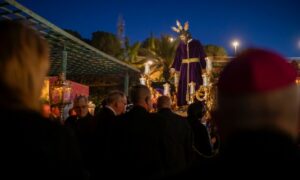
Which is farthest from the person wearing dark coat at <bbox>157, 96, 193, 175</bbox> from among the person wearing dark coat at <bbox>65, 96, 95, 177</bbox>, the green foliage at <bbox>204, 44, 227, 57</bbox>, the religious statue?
the green foliage at <bbox>204, 44, 227, 57</bbox>

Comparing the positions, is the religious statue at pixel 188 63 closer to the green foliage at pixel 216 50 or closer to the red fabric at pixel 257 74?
the red fabric at pixel 257 74

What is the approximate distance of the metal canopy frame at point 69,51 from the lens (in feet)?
35.1

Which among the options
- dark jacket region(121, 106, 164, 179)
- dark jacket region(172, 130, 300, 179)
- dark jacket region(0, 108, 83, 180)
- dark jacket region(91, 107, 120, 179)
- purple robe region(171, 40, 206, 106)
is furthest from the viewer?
purple robe region(171, 40, 206, 106)

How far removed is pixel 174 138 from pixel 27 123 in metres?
3.42

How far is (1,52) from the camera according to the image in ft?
5.58

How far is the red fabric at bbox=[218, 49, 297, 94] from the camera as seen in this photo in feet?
4.18

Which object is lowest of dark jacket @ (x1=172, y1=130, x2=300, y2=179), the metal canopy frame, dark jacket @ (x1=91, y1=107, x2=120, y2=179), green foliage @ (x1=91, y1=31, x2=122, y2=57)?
dark jacket @ (x1=91, y1=107, x2=120, y2=179)

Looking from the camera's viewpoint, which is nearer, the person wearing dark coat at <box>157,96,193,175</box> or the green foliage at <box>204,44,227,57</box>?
the person wearing dark coat at <box>157,96,193,175</box>

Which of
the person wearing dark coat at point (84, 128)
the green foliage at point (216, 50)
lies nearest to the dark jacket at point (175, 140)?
the person wearing dark coat at point (84, 128)

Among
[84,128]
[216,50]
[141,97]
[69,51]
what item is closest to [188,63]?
[84,128]

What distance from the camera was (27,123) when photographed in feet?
5.35

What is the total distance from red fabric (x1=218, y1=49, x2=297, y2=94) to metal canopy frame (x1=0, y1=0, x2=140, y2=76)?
5314 mm

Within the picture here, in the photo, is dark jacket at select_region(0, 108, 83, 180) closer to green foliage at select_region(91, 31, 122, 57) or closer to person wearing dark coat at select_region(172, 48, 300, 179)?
person wearing dark coat at select_region(172, 48, 300, 179)

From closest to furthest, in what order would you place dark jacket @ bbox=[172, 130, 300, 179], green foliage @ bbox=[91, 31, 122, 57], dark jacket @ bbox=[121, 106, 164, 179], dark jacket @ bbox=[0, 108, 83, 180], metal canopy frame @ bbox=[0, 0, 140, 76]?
dark jacket @ bbox=[172, 130, 300, 179], dark jacket @ bbox=[0, 108, 83, 180], dark jacket @ bbox=[121, 106, 164, 179], metal canopy frame @ bbox=[0, 0, 140, 76], green foliage @ bbox=[91, 31, 122, 57]
